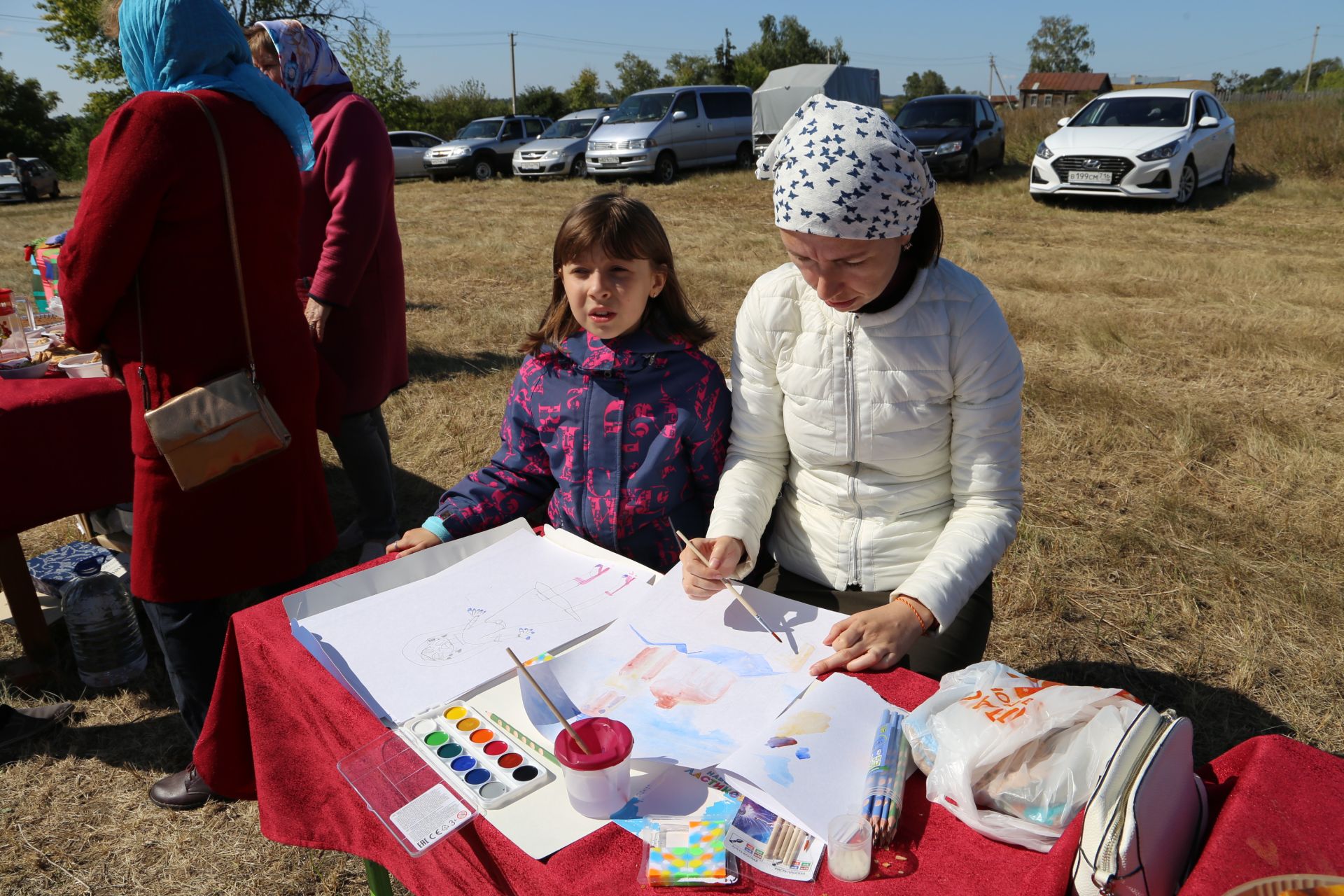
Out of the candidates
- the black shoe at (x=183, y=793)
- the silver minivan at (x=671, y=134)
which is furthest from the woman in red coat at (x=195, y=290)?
the silver minivan at (x=671, y=134)

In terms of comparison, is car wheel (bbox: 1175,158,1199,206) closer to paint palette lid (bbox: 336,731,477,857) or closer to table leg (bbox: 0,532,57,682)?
table leg (bbox: 0,532,57,682)

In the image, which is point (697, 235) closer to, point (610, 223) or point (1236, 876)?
point (610, 223)

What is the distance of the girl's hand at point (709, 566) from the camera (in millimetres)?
1508

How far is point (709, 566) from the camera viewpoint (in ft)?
4.94

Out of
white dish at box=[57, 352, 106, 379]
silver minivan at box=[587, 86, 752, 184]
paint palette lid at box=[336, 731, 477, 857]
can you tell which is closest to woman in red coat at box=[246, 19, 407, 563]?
white dish at box=[57, 352, 106, 379]

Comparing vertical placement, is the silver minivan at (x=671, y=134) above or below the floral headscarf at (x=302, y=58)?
above

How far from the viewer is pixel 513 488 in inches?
75.7

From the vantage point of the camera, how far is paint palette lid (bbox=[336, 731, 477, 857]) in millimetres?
1019

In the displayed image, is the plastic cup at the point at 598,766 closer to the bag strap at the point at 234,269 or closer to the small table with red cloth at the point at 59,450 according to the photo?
the bag strap at the point at 234,269

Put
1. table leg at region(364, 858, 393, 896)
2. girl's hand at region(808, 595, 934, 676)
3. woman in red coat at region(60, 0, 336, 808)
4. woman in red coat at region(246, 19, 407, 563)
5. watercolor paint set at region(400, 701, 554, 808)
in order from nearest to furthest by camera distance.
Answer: watercolor paint set at region(400, 701, 554, 808) < girl's hand at region(808, 595, 934, 676) < table leg at region(364, 858, 393, 896) < woman in red coat at region(60, 0, 336, 808) < woman in red coat at region(246, 19, 407, 563)

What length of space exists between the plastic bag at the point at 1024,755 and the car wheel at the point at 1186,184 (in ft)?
39.0

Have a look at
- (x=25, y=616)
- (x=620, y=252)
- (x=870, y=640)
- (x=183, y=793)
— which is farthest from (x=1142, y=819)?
(x=25, y=616)

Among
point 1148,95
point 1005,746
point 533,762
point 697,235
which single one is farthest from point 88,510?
point 1148,95

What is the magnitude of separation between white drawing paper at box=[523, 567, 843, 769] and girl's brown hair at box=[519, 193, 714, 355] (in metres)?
0.67
